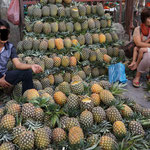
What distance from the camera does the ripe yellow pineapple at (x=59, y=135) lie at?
188 centimetres

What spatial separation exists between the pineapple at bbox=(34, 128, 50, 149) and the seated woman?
9.94 ft

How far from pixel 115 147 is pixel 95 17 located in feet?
12.8

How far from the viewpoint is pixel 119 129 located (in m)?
1.96

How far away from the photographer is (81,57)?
176 inches

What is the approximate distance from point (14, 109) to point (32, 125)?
287mm

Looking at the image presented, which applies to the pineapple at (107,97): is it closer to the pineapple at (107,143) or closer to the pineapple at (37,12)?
the pineapple at (107,143)

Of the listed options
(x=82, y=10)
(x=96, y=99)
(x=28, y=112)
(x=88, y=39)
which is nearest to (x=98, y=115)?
(x=96, y=99)

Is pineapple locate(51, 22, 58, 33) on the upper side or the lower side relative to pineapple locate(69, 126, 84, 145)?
upper

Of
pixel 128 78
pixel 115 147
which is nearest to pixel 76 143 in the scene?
pixel 115 147

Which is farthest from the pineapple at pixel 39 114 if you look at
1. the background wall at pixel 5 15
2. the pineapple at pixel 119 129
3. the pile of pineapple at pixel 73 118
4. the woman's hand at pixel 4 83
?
the background wall at pixel 5 15

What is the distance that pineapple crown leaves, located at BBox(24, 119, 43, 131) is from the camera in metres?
1.93

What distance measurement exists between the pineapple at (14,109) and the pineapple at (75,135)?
630 millimetres

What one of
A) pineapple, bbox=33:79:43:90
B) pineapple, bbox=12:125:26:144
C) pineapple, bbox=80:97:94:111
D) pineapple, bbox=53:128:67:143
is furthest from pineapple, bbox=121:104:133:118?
pineapple, bbox=33:79:43:90

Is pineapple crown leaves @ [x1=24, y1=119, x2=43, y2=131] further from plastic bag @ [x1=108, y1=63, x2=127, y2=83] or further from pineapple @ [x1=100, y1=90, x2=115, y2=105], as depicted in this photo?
plastic bag @ [x1=108, y1=63, x2=127, y2=83]
